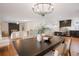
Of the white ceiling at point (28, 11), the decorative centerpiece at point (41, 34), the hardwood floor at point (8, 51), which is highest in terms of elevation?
the white ceiling at point (28, 11)

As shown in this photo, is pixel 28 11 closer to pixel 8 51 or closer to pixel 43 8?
pixel 43 8

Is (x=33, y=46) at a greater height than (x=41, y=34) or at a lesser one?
lesser

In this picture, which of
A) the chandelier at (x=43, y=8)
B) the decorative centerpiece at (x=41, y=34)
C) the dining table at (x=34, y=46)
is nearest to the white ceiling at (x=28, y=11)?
the chandelier at (x=43, y=8)

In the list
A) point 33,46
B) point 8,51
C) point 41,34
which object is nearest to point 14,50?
point 8,51

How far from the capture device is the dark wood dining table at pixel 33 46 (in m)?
1.31

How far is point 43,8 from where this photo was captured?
129cm

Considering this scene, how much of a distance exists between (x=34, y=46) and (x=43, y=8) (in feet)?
1.80

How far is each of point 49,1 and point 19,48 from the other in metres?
0.75

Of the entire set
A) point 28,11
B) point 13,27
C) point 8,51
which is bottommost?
point 8,51

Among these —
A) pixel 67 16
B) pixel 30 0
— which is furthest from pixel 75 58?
pixel 30 0

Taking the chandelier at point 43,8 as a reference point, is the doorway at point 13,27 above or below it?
below

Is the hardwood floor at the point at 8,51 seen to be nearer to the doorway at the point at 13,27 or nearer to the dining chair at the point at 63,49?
the doorway at the point at 13,27

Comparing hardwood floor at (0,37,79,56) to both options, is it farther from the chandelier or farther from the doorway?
the chandelier

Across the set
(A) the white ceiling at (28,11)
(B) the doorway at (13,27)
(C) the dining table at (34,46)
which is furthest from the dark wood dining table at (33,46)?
(A) the white ceiling at (28,11)
